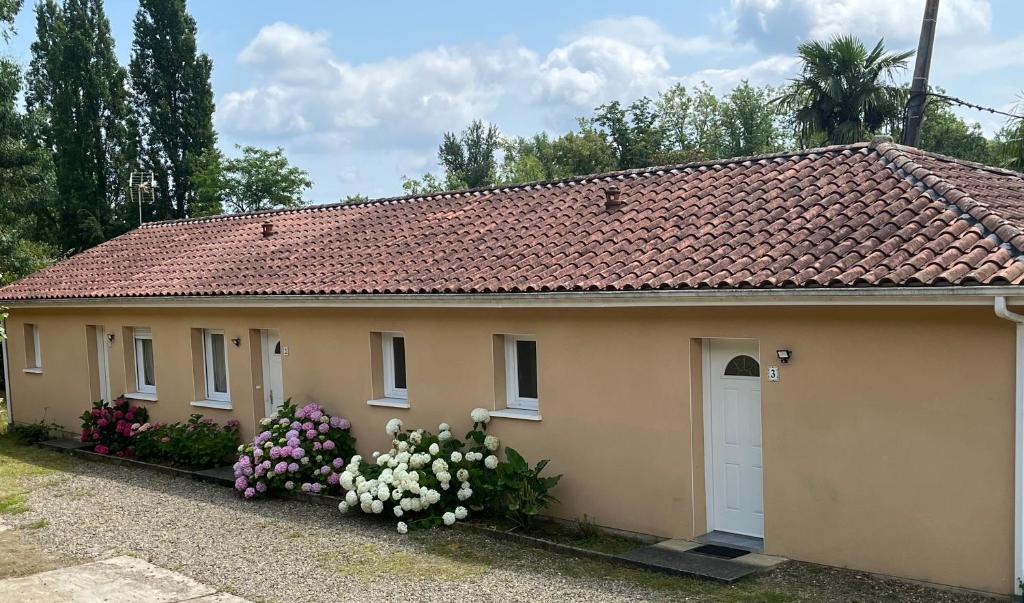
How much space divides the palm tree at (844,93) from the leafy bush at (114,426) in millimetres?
15156

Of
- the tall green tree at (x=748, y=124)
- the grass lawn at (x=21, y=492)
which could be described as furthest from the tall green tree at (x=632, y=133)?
the grass lawn at (x=21, y=492)

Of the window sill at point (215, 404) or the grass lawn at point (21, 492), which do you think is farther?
the window sill at point (215, 404)

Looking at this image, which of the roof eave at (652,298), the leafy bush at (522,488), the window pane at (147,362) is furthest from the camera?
the window pane at (147,362)

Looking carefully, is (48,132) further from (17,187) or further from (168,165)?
(17,187)

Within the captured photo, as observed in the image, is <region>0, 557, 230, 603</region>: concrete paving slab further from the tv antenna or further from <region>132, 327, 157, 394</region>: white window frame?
the tv antenna

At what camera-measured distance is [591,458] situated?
10539 millimetres

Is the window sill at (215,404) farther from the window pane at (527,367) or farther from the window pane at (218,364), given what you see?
the window pane at (527,367)

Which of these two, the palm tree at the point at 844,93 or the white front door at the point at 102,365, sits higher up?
the palm tree at the point at 844,93

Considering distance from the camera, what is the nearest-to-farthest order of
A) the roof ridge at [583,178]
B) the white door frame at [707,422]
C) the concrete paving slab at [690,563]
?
the concrete paving slab at [690,563]
the white door frame at [707,422]
the roof ridge at [583,178]

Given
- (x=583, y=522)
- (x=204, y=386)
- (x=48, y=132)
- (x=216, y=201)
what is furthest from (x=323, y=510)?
(x=216, y=201)

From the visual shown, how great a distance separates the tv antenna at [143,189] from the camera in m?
33.4

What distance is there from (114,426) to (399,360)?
268 inches

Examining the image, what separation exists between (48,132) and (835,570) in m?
32.5

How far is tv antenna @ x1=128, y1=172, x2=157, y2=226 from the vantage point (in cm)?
3344
